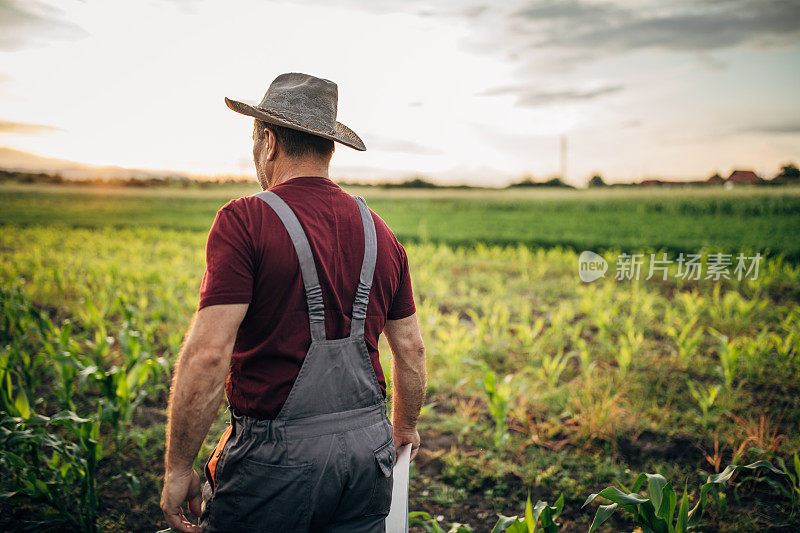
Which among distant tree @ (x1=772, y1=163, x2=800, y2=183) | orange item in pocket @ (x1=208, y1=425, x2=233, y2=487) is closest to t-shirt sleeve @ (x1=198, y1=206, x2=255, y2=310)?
orange item in pocket @ (x1=208, y1=425, x2=233, y2=487)

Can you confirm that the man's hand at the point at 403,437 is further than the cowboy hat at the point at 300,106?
Yes

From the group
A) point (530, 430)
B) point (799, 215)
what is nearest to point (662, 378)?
point (530, 430)

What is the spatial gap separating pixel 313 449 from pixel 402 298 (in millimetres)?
626

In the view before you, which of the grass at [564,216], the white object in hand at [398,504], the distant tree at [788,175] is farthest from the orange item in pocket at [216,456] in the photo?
the distant tree at [788,175]

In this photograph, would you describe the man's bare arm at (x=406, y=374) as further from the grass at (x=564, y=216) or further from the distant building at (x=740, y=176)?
the distant building at (x=740, y=176)

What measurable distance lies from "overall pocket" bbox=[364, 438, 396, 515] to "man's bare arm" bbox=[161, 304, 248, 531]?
1.81 ft

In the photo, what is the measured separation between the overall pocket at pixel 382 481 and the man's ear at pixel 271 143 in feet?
3.40

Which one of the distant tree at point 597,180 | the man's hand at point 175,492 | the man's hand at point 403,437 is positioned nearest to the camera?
the man's hand at point 175,492

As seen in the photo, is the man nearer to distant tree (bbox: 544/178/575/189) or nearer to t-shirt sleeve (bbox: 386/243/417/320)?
t-shirt sleeve (bbox: 386/243/417/320)

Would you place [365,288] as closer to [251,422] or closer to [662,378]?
[251,422]

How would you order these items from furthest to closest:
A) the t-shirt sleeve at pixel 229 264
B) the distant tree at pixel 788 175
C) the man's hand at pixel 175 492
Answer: the distant tree at pixel 788 175
the man's hand at pixel 175 492
the t-shirt sleeve at pixel 229 264

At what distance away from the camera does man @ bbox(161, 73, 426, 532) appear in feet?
4.68

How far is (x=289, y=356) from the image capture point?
1483 mm

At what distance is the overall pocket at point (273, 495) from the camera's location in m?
1.46
